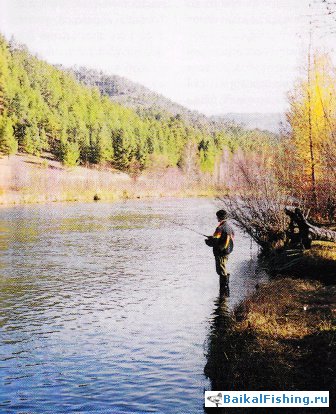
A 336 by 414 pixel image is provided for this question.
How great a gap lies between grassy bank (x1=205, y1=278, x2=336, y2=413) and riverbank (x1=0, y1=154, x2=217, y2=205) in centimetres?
3304

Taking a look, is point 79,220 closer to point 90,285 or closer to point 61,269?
point 61,269

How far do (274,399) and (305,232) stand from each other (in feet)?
39.5

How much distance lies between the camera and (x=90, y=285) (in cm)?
1897

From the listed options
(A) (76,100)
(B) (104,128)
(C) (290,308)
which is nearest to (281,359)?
(C) (290,308)

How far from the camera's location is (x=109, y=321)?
14148 millimetres

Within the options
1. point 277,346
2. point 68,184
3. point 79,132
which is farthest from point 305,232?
point 79,132

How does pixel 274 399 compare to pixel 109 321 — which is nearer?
pixel 274 399

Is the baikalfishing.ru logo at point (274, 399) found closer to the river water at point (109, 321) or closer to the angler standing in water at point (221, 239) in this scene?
the river water at point (109, 321)

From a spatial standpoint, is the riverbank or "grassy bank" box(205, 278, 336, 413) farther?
the riverbank

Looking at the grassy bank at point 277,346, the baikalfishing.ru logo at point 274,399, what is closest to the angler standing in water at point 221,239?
the grassy bank at point 277,346

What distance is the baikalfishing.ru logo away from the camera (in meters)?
7.03

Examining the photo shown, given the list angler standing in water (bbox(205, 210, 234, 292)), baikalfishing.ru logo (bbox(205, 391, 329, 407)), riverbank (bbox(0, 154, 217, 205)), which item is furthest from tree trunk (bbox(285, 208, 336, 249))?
riverbank (bbox(0, 154, 217, 205))

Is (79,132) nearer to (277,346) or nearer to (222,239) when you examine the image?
(222,239)

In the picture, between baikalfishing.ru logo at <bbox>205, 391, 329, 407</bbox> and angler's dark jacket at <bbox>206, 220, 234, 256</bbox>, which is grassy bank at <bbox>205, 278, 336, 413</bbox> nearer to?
baikalfishing.ru logo at <bbox>205, 391, 329, 407</bbox>
